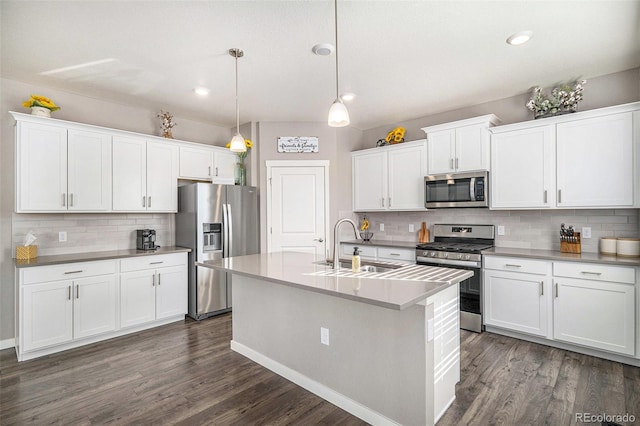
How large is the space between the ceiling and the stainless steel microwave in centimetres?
94

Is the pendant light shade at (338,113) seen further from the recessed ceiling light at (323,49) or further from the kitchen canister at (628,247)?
the kitchen canister at (628,247)

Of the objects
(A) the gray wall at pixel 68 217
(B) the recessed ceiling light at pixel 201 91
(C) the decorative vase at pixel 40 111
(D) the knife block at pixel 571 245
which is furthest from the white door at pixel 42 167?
(D) the knife block at pixel 571 245

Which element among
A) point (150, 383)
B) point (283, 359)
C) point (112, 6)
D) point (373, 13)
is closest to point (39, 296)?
point (150, 383)

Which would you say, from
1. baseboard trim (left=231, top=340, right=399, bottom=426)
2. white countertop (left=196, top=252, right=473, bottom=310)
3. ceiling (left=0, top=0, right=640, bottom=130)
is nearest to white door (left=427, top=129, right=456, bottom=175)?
ceiling (left=0, top=0, right=640, bottom=130)

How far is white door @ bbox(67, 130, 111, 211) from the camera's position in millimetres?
3443

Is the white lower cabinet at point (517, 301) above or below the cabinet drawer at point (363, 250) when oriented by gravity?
below

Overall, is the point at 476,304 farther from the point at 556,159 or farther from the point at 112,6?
the point at 112,6

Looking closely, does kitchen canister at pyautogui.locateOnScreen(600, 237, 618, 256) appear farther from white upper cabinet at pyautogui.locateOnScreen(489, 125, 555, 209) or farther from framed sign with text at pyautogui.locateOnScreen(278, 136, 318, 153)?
framed sign with text at pyautogui.locateOnScreen(278, 136, 318, 153)

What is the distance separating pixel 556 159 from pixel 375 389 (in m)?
2.88

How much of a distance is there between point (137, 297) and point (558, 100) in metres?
4.92

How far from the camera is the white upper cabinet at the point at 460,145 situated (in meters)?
3.76

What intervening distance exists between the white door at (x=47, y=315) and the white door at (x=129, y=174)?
1033mm

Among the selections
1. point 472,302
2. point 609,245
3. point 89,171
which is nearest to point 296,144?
point 89,171

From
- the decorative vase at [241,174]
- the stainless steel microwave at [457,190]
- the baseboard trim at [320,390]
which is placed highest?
the decorative vase at [241,174]
